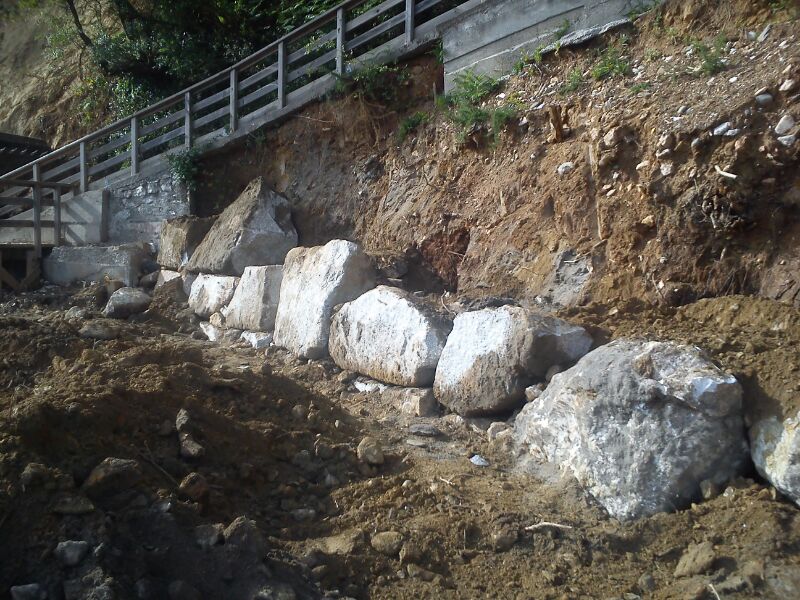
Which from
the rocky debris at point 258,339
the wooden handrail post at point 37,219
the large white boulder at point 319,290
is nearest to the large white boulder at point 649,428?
the large white boulder at point 319,290

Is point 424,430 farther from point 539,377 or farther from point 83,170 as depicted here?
point 83,170

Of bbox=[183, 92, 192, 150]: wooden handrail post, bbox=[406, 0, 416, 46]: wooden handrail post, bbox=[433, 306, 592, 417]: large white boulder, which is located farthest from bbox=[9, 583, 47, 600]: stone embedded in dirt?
bbox=[183, 92, 192, 150]: wooden handrail post

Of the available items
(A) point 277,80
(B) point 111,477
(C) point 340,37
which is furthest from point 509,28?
(B) point 111,477

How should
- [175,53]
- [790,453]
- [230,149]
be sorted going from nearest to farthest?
1. [790,453]
2. [230,149]
3. [175,53]

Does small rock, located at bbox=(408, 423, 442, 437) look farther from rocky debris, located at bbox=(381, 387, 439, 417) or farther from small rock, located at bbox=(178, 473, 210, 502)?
small rock, located at bbox=(178, 473, 210, 502)

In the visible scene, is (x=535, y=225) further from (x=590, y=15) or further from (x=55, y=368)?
(x=55, y=368)

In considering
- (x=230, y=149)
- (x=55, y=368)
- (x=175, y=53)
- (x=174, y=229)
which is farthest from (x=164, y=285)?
(x=175, y=53)

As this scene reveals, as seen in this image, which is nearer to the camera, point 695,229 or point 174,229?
point 695,229

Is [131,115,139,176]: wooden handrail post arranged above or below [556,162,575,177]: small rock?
above

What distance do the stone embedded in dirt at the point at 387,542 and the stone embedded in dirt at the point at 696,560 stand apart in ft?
4.26

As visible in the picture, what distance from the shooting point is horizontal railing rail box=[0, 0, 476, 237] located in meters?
8.62

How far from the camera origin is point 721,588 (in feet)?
10.2

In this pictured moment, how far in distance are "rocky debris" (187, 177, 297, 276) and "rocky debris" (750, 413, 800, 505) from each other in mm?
6044

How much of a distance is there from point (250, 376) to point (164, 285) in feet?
14.5
